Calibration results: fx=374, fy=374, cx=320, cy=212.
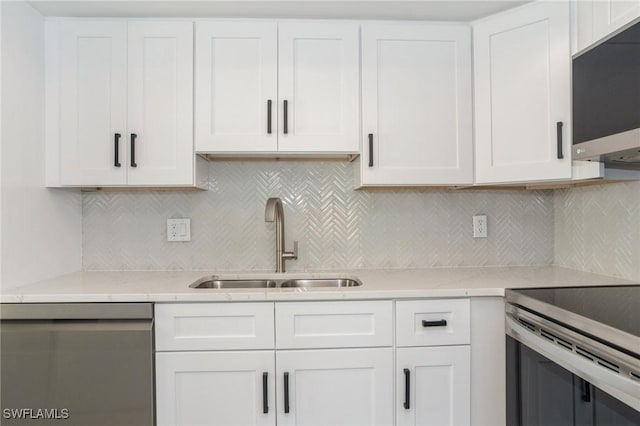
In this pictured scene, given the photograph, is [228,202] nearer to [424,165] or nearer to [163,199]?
[163,199]

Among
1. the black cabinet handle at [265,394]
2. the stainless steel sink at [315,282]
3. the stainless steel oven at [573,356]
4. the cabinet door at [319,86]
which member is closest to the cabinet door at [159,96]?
the cabinet door at [319,86]

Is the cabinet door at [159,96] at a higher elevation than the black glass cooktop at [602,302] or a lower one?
higher

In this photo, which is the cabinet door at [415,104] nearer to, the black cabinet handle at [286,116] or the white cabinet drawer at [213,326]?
the black cabinet handle at [286,116]

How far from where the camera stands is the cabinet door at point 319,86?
1.69 meters

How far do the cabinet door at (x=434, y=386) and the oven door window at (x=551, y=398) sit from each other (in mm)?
161

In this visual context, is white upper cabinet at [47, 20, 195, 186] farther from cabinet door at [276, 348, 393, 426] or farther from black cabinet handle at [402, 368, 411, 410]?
black cabinet handle at [402, 368, 411, 410]

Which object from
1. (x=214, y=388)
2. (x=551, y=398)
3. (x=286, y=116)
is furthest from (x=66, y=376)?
(x=551, y=398)

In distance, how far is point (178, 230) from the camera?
6.43 ft

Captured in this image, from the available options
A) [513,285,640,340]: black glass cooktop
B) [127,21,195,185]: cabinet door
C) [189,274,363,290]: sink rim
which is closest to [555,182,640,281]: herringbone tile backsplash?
[513,285,640,340]: black glass cooktop

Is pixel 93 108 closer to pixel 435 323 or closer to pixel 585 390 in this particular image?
pixel 435 323

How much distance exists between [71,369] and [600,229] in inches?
91.2

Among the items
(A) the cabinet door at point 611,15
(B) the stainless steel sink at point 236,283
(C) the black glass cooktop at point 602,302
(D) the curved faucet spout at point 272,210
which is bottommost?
(B) the stainless steel sink at point 236,283

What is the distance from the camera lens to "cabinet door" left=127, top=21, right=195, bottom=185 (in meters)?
1.67

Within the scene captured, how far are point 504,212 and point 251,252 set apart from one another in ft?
4.56
